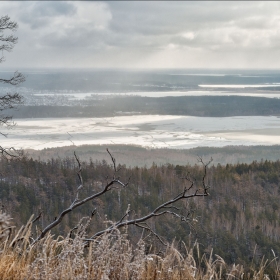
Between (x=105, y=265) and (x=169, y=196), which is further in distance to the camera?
(x=169, y=196)

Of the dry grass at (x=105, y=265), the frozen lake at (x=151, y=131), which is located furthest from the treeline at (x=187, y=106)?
the dry grass at (x=105, y=265)

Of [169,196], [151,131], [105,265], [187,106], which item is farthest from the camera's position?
[187,106]

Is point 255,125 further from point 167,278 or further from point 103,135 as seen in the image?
point 167,278

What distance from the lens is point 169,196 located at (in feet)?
228

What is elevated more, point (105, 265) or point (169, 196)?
point (105, 265)

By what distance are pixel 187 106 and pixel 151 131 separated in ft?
173

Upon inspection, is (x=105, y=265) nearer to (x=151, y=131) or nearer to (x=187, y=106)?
(x=151, y=131)

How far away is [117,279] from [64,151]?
7867cm

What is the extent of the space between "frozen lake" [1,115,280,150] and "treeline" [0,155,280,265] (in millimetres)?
16452

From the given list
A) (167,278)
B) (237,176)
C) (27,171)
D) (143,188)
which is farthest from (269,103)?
(167,278)

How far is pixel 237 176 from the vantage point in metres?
74.8

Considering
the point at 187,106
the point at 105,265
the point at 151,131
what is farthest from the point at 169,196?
the point at 187,106

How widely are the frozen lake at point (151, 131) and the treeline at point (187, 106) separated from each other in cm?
581

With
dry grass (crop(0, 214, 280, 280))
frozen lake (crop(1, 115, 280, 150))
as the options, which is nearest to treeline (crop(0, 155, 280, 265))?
frozen lake (crop(1, 115, 280, 150))
